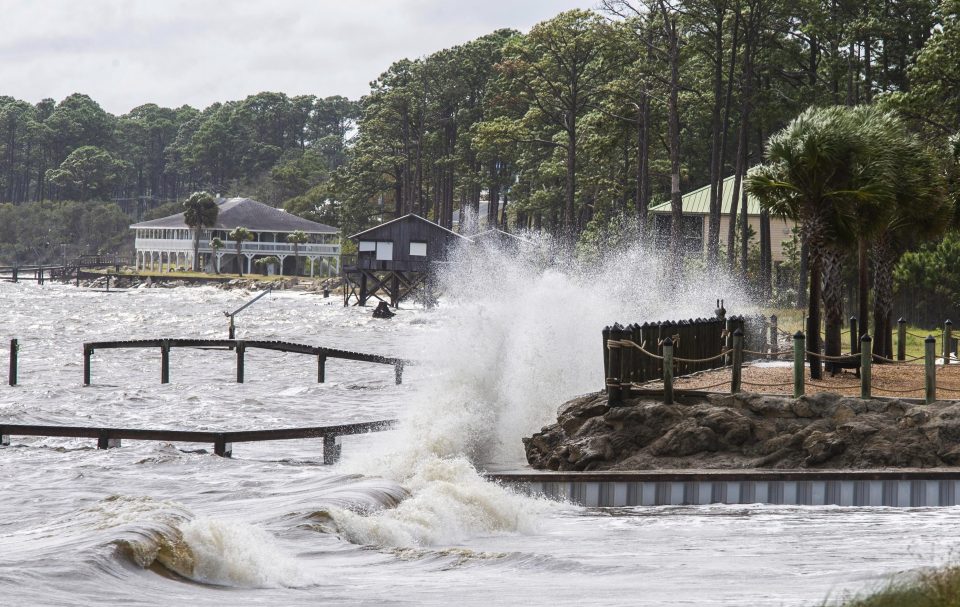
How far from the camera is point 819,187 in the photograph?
2298cm

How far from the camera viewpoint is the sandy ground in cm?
1942

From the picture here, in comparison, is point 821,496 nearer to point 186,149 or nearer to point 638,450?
point 638,450

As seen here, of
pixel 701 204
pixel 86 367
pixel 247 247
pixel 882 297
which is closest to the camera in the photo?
pixel 882 297

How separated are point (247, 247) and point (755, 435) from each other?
367 feet

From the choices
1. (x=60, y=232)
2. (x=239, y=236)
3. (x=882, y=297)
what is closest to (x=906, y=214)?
(x=882, y=297)

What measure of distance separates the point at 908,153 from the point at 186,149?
17041cm

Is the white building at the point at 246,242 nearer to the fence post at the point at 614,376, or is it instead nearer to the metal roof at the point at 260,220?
the metal roof at the point at 260,220

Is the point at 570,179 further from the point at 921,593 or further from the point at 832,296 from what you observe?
the point at 921,593

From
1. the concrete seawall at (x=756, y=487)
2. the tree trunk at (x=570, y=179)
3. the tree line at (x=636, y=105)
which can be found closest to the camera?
the concrete seawall at (x=756, y=487)

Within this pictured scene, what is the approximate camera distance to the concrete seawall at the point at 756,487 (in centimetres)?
1588

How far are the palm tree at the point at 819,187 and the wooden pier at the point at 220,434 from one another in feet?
28.9

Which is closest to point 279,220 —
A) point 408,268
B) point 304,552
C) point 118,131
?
point 408,268

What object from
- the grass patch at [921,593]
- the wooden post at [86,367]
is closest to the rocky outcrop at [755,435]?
the grass patch at [921,593]

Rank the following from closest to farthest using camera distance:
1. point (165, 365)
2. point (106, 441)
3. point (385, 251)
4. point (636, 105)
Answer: point (106, 441) → point (165, 365) → point (636, 105) → point (385, 251)
